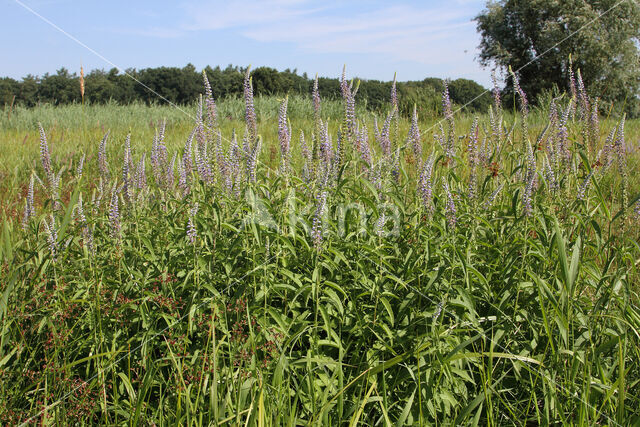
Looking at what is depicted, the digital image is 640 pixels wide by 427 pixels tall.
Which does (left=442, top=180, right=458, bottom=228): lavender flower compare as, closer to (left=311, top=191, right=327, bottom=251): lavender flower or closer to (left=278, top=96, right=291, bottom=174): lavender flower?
(left=311, top=191, right=327, bottom=251): lavender flower

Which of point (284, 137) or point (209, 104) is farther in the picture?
point (209, 104)

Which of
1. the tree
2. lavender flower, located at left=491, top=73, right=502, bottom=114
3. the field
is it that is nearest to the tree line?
lavender flower, located at left=491, top=73, right=502, bottom=114

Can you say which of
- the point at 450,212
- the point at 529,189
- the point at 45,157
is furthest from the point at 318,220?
the point at 45,157

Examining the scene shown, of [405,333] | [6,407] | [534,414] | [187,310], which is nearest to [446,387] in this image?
[405,333]

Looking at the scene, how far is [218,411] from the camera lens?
6.56ft

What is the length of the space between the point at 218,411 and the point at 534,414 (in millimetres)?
1728

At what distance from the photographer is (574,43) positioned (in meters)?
31.4

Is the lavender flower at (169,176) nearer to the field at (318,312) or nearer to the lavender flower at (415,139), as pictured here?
the field at (318,312)

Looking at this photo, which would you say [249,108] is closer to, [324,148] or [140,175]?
[324,148]

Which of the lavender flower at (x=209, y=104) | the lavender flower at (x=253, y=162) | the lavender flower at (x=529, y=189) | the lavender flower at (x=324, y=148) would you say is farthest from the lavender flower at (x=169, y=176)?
the lavender flower at (x=529, y=189)

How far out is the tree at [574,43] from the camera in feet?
103

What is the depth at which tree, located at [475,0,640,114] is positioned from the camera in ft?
103

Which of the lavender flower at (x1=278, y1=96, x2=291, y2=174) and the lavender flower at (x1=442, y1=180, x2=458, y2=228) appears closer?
the lavender flower at (x1=442, y1=180, x2=458, y2=228)

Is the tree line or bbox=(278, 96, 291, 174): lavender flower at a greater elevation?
the tree line
